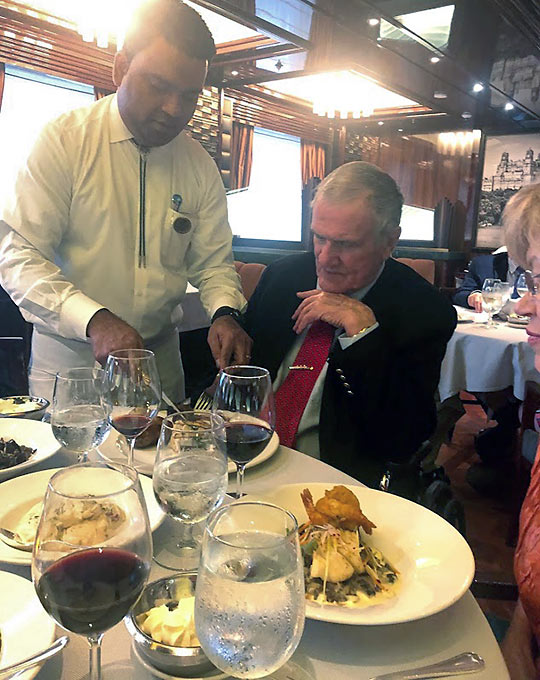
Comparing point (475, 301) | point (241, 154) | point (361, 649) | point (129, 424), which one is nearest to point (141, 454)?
point (129, 424)

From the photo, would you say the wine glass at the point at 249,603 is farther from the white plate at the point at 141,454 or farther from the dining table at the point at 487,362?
the dining table at the point at 487,362

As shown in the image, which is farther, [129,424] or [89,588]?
[129,424]

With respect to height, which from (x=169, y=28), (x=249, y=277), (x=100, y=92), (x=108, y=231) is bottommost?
(x=249, y=277)

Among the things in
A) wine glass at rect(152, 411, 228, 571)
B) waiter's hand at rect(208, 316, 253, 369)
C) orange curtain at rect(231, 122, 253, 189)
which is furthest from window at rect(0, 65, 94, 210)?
wine glass at rect(152, 411, 228, 571)

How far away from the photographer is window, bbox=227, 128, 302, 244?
29.7ft

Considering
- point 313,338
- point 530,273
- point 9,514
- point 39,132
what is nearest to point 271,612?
point 9,514

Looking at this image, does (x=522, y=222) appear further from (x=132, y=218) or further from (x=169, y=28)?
(x=132, y=218)

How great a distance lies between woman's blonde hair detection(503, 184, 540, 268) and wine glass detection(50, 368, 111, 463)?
1082 millimetres

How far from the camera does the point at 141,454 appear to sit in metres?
1.24

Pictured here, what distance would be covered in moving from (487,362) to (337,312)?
1890 millimetres

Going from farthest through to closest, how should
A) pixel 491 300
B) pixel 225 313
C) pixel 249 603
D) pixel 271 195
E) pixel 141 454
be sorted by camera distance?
pixel 271 195 → pixel 491 300 → pixel 225 313 → pixel 141 454 → pixel 249 603

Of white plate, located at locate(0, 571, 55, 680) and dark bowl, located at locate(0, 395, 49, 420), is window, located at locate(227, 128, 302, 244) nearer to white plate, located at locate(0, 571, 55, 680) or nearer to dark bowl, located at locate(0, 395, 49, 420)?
dark bowl, located at locate(0, 395, 49, 420)

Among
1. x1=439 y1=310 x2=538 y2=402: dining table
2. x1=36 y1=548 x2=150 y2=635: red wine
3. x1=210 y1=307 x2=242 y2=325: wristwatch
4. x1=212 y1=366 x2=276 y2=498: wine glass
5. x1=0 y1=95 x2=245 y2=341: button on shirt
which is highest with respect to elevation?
x1=0 y1=95 x2=245 y2=341: button on shirt

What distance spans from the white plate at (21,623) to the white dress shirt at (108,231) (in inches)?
38.5
